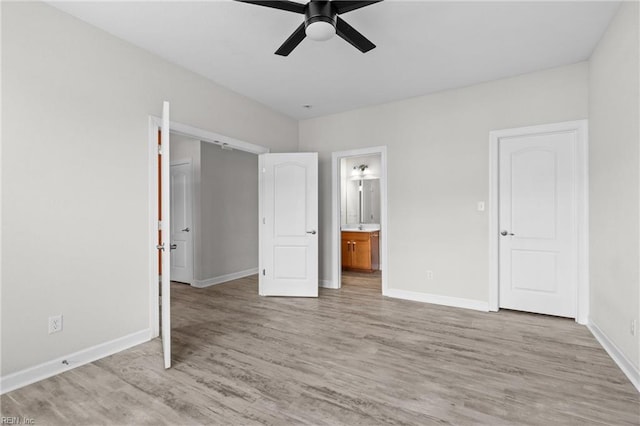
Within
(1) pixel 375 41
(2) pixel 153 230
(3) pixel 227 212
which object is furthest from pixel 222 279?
(1) pixel 375 41

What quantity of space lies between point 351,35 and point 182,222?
4277mm

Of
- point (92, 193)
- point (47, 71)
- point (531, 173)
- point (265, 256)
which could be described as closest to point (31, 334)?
point (92, 193)

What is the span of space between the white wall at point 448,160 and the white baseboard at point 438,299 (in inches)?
2.2

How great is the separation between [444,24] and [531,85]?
5.26 ft

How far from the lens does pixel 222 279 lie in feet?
17.9

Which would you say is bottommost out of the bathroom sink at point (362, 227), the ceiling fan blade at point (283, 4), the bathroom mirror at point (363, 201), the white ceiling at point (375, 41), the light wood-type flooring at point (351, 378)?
the light wood-type flooring at point (351, 378)

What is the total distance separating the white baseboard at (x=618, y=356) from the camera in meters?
2.18

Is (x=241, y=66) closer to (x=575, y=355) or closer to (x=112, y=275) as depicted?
(x=112, y=275)

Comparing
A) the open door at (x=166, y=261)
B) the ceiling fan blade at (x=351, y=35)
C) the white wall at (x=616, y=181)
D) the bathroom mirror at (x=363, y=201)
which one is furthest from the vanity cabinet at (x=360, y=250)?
the open door at (x=166, y=261)

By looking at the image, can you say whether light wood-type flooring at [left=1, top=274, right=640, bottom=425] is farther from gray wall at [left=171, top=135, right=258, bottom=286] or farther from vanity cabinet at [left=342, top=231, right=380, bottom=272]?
vanity cabinet at [left=342, top=231, right=380, bottom=272]

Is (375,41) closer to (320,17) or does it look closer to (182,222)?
(320,17)

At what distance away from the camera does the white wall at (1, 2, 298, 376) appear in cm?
220

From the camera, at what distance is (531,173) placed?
142 inches

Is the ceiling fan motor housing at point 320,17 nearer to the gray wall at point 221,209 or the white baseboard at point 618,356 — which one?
the white baseboard at point 618,356
